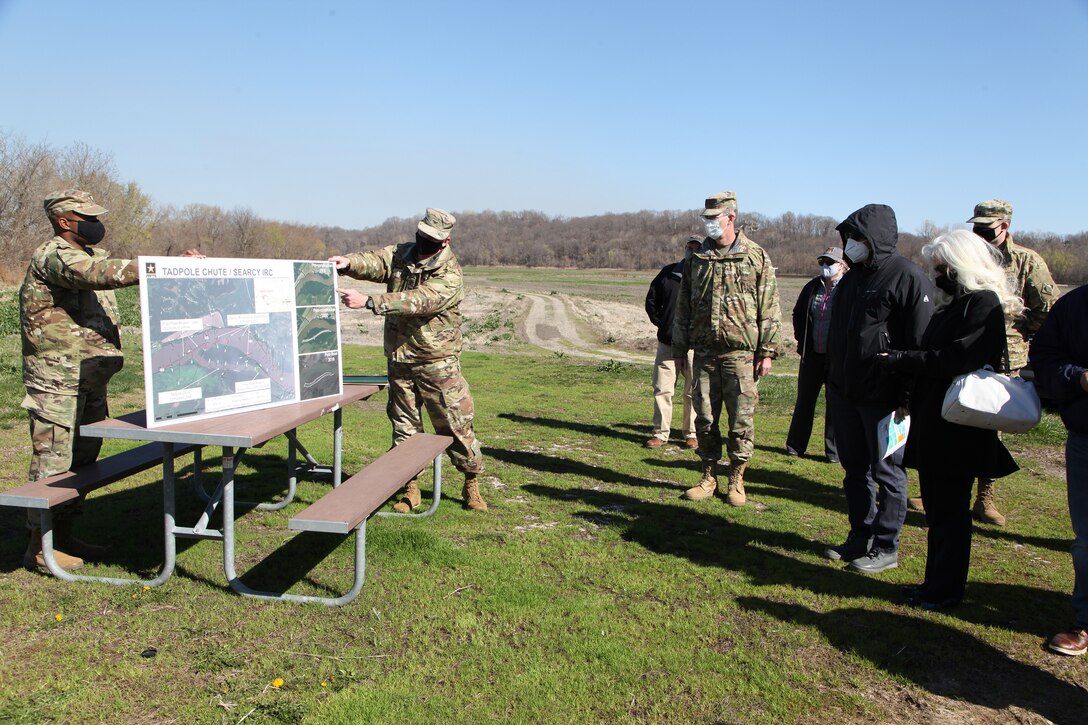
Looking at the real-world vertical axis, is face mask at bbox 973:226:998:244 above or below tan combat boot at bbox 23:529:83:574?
above

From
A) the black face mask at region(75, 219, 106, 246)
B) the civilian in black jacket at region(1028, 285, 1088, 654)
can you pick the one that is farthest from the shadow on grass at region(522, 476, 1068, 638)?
the black face mask at region(75, 219, 106, 246)

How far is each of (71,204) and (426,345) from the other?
241 cm

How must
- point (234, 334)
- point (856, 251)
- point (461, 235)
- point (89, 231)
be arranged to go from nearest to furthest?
point (234, 334), point (89, 231), point (856, 251), point (461, 235)

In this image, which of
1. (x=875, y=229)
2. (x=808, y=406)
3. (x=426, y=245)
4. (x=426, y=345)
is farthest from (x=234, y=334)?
(x=808, y=406)

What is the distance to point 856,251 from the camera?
468 centimetres

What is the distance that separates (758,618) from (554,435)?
5.05 metres

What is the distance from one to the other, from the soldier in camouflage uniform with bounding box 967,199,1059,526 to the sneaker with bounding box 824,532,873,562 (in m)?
1.70

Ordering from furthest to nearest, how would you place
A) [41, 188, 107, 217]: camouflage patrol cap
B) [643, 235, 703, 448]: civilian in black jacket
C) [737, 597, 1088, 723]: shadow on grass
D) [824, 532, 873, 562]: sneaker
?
1. [643, 235, 703, 448]: civilian in black jacket
2. [824, 532, 873, 562]: sneaker
3. [41, 188, 107, 217]: camouflage patrol cap
4. [737, 597, 1088, 723]: shadow on grass

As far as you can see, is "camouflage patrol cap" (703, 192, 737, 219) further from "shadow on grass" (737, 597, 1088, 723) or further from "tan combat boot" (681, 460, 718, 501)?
"shadow on grass" (737, 597, 1088, 723)

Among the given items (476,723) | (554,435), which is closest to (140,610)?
(476,723)

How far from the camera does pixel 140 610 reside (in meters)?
4.09

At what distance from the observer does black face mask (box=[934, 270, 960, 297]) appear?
4062mm

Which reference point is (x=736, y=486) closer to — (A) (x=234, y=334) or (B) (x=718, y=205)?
(B) (x=718, y=205)

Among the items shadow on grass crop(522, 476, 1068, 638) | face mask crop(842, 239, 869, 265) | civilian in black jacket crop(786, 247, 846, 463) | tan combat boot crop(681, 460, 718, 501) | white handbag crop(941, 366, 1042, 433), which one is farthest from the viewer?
civilian in black jacket crop(786, 247, 846, 463)
